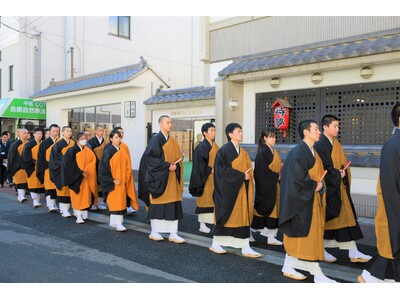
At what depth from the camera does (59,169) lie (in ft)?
28.2

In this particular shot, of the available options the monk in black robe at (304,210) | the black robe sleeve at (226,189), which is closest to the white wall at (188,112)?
the black robe sleeve at (226,189)

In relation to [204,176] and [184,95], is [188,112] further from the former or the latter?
[204,176]

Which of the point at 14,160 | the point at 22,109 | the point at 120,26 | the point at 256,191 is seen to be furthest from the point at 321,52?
the point at 120,26

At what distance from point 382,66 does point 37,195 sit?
8619 mm

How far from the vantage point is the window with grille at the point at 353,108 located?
26.4 feet

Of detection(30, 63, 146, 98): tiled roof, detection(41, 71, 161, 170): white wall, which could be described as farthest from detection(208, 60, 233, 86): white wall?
detection(30, 63, 146, 98): tiled roof

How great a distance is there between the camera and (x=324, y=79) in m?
8.83

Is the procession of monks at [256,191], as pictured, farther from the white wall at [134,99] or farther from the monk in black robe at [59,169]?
the white wall at [134,99]

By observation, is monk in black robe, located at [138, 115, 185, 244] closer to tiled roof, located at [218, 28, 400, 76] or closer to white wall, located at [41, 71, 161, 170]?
tiled roof, located at [218, 28, 400, 76]

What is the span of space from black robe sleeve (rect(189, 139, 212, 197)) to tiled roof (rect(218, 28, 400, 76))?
3.13m

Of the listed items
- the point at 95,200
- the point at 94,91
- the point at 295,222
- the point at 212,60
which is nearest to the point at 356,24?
the point at 212,60

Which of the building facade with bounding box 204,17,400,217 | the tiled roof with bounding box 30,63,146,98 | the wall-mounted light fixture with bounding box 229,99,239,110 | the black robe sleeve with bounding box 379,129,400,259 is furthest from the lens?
the tiled roof with bounding box 30,63,146,98

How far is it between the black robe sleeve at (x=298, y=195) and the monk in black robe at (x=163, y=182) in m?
2.28

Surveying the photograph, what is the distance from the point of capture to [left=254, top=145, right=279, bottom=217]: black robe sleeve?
250 inches
